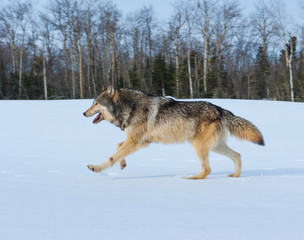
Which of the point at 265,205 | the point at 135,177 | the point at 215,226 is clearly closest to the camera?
the point at 215,226

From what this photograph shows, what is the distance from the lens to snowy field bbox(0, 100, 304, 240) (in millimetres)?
2395

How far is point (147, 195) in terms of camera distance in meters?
3.57

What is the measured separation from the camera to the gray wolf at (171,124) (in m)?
5.02

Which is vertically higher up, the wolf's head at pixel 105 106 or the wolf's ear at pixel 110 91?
the wolf's ear at pixel 110 91

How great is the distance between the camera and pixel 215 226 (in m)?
2.53

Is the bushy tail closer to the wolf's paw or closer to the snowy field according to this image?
the snowy field

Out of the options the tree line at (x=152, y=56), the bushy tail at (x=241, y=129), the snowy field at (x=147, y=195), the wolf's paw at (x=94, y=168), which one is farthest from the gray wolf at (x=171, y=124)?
the tree line at (x=152, y=56)

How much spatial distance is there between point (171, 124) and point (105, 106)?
3.81ft

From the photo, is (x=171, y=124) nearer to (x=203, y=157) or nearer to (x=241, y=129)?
(x=203, y=157)

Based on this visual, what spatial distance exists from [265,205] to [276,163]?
3736mm

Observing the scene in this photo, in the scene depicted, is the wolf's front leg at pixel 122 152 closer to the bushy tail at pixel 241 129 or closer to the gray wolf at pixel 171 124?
the gray wolf at pixel 171 124

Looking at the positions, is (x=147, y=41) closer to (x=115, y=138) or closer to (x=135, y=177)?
(x=115, y=138)

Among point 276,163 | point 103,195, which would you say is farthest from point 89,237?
point 276,163

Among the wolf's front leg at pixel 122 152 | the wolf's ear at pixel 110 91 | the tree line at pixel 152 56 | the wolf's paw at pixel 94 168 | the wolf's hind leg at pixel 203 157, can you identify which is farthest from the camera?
the tree line at pixel 152 56
